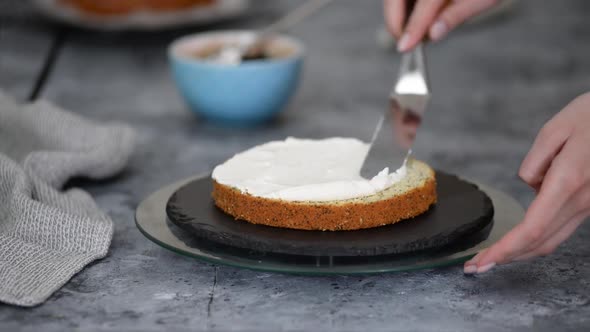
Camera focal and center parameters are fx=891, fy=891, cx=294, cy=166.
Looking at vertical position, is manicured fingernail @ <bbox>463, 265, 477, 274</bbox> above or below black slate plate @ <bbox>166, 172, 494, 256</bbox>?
below

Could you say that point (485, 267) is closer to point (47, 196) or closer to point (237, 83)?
point (47, 196)

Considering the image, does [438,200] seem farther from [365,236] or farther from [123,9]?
[123,9]

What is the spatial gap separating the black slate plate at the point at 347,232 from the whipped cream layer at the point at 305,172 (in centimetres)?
5

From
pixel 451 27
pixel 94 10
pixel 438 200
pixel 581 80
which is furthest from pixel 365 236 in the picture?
pixel 94 10

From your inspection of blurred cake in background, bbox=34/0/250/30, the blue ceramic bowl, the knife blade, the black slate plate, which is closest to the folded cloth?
the black slate plate

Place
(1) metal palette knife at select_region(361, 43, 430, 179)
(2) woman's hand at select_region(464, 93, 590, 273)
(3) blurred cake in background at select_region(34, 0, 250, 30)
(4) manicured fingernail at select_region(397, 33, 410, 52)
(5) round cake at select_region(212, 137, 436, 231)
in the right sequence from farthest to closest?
(3) blurred cake in background at select_region(34, 0, 250, 30) < (4) manicured fingernail at select_region(397, 33, 410, 52) < (1) metal palette knife at select_region(361, 43, 430, 179) < (5) round cake at select_region(212, 137, 436, 231) < (2) woman's hand at select_region(464, 93, 590, 273)

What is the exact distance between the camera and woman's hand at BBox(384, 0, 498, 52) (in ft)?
4.65

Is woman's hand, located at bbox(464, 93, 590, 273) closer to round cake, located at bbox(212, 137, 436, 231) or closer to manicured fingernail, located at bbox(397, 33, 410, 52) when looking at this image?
round cake, located at bbox(212, 137, 436, 231)

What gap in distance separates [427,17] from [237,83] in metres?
0.51

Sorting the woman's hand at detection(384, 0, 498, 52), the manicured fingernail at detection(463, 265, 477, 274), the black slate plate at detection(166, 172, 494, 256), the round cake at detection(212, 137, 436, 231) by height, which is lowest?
the manicured fingernail at detection(463, 265, 477, 274)

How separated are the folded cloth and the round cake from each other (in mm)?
200

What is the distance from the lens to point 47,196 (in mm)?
1318

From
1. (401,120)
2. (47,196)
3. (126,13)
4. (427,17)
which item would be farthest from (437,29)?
(126,13)

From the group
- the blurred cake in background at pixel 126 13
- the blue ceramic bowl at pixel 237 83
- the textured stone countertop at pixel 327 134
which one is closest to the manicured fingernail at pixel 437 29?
the textured stone countertop at pixel 327 134
